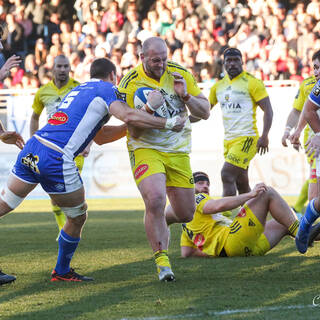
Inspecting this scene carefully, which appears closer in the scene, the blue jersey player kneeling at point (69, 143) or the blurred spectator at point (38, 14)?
the blue jersey player kneeling at point (69, 143)

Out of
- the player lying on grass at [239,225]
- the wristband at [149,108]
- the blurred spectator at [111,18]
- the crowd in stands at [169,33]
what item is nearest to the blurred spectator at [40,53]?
the crowd in stands at [169,33]

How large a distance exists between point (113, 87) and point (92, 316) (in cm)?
234

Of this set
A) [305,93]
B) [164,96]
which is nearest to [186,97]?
[164,96]

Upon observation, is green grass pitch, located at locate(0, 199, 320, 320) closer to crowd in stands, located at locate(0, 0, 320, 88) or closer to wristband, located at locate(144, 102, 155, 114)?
wristband, located at locate(144, 102, 155, 114)

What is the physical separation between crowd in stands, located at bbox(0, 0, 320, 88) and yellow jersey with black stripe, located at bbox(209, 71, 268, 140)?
347 inches

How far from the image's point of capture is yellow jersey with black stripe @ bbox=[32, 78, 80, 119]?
37.6 ft

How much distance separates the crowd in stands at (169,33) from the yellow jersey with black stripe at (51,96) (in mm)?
10013

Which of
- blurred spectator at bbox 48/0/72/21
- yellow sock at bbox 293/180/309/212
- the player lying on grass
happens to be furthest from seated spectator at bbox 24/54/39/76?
the player lying on grass

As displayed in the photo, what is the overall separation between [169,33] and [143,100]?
1601 centimetres

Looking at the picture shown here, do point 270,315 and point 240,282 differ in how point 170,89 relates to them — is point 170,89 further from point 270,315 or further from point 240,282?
point 270,315

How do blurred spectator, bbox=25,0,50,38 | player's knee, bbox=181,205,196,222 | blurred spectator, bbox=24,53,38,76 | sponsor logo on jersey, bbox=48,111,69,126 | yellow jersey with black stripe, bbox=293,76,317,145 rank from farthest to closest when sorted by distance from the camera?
blurred spectator, bbox=25,0,50,38 → blurred spectator, bbox=24,53,38,76 → yellow jersey with black stripe, bbox=293,76,317,145 → player's knee, bbox=181,205,196,222 → sponsor logo on jersey, bbox=48,111,69,126

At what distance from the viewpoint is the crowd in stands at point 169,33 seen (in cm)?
2127

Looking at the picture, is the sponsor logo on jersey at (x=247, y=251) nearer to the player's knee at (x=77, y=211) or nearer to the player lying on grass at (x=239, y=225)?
the player lying on grass at (x=239, y=225)

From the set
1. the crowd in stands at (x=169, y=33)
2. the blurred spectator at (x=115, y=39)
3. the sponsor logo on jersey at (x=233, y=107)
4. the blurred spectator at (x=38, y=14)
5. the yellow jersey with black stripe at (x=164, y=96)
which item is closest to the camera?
the yellow jersey with black stripe at (x=164, y=96)
